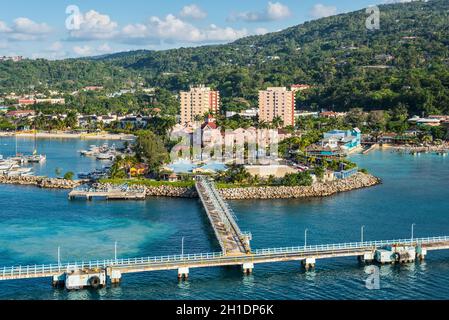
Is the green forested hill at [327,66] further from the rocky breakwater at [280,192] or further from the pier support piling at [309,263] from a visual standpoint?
the pier support piling at [309,263]

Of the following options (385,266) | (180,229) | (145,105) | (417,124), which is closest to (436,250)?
(385,266)

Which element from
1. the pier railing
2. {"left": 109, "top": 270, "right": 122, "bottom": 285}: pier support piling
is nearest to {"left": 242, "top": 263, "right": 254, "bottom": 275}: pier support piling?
the pier railing

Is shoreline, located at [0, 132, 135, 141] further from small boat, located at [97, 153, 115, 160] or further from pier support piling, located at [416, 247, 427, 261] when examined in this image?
Answer: pier support piling, located at [416, 247, 427, 261]

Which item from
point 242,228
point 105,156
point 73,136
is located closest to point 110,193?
point 242,228

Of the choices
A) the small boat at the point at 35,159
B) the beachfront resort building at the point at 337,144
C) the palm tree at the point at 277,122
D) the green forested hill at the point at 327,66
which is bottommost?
the small boat at the point at 35,159

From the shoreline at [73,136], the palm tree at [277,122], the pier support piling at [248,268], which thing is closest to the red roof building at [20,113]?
the shoreline at [73,136]

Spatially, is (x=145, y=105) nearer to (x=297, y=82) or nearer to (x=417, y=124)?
(x=297, y=82)
